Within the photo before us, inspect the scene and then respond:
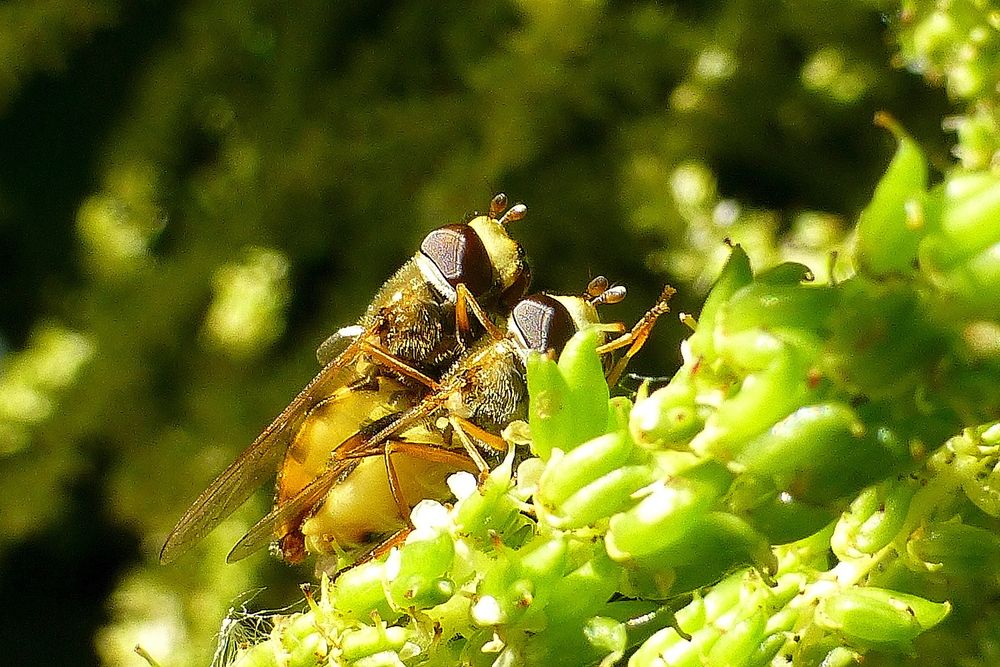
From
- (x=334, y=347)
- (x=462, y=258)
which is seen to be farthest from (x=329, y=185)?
(x=462, y=258)

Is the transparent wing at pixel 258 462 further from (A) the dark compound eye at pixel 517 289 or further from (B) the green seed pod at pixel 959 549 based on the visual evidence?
(B) the green seed pod at pixel 959 549

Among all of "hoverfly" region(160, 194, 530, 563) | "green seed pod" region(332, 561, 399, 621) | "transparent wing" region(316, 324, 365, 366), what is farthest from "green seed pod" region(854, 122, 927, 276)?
"transparent wing" region(316, 324, 365, 366)

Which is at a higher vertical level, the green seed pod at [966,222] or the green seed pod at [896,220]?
the green seed pod at [896,220]

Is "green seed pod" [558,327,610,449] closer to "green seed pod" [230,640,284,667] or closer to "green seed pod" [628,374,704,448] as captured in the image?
"green seed pod" [628,374,704,448]

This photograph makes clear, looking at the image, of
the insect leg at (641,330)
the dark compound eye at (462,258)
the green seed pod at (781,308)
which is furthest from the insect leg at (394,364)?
the green seed pod at (781,308)

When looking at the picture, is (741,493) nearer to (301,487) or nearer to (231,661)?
(231,661)
